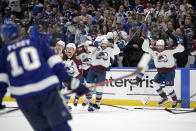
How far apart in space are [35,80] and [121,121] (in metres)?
3.37

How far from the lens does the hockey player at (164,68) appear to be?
7.33 metres

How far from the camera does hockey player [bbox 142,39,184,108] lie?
733 cm

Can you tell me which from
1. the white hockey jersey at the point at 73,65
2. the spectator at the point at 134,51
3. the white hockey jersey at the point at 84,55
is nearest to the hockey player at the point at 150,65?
the spectator at the point at 134,51

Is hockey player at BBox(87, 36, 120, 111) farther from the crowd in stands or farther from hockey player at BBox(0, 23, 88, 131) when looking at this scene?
hockey player at BBox(0, 23, 88, 131)

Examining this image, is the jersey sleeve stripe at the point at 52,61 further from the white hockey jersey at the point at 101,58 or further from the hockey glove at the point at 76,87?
the white hockey jersey at the point at 101,58

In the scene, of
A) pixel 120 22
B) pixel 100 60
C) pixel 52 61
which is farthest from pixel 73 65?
pixel 52 61

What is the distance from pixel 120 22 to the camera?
890cm

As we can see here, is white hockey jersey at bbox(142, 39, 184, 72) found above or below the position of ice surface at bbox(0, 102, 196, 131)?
above

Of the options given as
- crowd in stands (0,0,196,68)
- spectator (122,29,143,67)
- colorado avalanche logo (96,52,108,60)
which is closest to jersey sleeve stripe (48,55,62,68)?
colorado avalanche logo (96,52,108,60)

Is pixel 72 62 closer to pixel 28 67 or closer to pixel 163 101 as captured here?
pixel 163 101

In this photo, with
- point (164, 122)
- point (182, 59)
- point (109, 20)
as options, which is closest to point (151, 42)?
point (182, 59)

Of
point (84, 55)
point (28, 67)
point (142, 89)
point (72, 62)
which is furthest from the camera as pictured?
point (84, 55)

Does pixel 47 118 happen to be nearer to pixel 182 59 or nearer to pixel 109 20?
pixel 182 59

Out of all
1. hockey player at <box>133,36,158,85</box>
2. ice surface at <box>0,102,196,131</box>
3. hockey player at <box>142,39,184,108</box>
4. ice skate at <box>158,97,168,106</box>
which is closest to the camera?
ice surface at <box>0,102,196,131</box>
